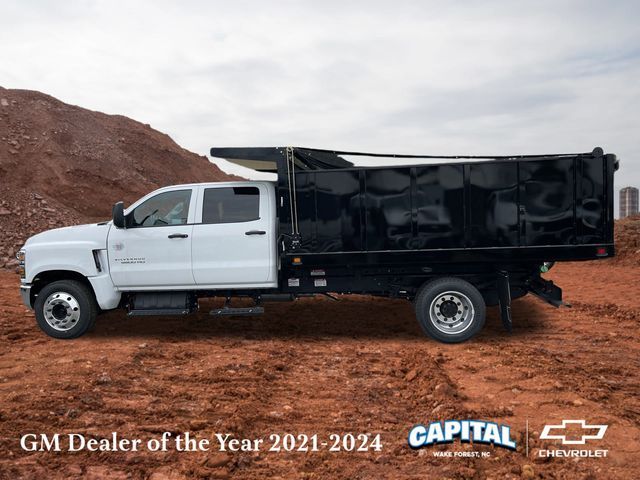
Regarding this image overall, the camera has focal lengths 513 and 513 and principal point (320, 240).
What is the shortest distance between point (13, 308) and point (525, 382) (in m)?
9.47

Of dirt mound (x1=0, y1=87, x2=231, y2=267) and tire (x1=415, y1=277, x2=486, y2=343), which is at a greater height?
dirt mound (x1=0, y1=87, x2=231, y2=267)

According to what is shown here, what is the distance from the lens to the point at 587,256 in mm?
6570

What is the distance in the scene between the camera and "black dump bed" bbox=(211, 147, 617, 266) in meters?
6.55

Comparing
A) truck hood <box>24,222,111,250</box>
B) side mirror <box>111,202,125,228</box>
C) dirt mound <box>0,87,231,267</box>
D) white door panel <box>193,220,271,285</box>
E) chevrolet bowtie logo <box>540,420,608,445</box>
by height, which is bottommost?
chevrolet bowtie logo <box>540,420,608,445</box>

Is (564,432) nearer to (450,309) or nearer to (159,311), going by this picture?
(450,309)

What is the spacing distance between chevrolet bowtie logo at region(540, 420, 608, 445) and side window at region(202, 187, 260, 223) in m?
4.51

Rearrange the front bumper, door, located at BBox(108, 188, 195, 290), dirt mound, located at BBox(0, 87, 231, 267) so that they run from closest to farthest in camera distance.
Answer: door, located at BBox(108, 188, 195, 290) < the front bumper < dirt mound, located at BBox(0, 87, 231, 267)

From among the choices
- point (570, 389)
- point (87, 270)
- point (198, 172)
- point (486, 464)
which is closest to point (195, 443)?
point (486, 464)

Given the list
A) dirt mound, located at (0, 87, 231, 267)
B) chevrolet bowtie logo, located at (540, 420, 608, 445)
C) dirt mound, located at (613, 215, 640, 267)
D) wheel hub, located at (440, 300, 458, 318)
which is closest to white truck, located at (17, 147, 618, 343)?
wheel hub, located at (440, 300, 458, 318)

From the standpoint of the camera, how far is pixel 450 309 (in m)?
6.93

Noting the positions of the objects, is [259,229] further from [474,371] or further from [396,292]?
[474,371]

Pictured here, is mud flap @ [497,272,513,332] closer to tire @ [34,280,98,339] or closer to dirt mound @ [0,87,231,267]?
tire @ [34,280,98,339]

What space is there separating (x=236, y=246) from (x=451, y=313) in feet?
10.1

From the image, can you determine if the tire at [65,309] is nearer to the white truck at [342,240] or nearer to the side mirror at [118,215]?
the white truck at [342,240]
